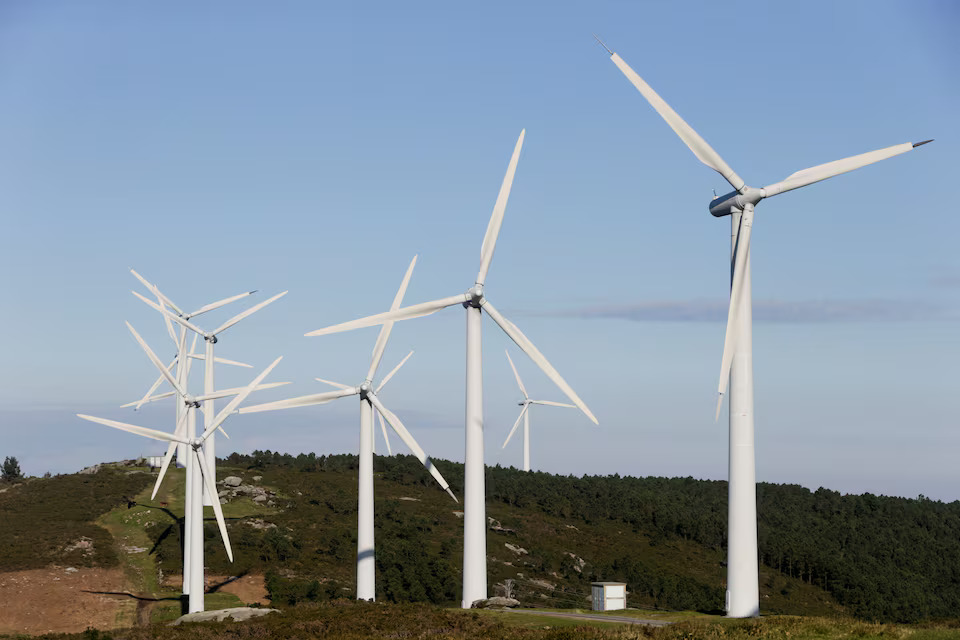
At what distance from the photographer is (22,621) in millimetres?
73938

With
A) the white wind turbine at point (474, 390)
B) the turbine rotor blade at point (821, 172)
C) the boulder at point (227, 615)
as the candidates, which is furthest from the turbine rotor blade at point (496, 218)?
the boulder at point (227, 615)

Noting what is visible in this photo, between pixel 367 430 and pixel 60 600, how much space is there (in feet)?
92.9

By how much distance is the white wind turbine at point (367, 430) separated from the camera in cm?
6606

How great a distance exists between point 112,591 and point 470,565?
3686 centimetres

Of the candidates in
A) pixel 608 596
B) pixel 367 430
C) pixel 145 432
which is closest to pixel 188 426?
pixel 145 432

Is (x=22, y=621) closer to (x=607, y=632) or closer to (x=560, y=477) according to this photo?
(x=607, y=632)

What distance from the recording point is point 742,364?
51.0m

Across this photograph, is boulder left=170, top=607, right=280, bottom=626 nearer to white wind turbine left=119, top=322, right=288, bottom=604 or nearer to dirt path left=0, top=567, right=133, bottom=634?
white wind turbine left=119, top=322, right=288, bottom=604

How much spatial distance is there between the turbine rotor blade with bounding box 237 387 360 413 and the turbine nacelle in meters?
28.3

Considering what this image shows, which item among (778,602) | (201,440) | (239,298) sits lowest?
(778,602)

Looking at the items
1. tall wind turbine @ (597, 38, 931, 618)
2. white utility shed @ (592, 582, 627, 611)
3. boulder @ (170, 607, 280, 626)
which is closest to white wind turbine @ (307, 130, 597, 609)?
white utility shed @ (592, 582, 627, 611)

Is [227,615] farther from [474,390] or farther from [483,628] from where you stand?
[474,390]

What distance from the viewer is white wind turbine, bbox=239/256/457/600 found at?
66062 millimetres

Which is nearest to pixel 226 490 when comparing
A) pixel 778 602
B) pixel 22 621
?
pixel 22 621
